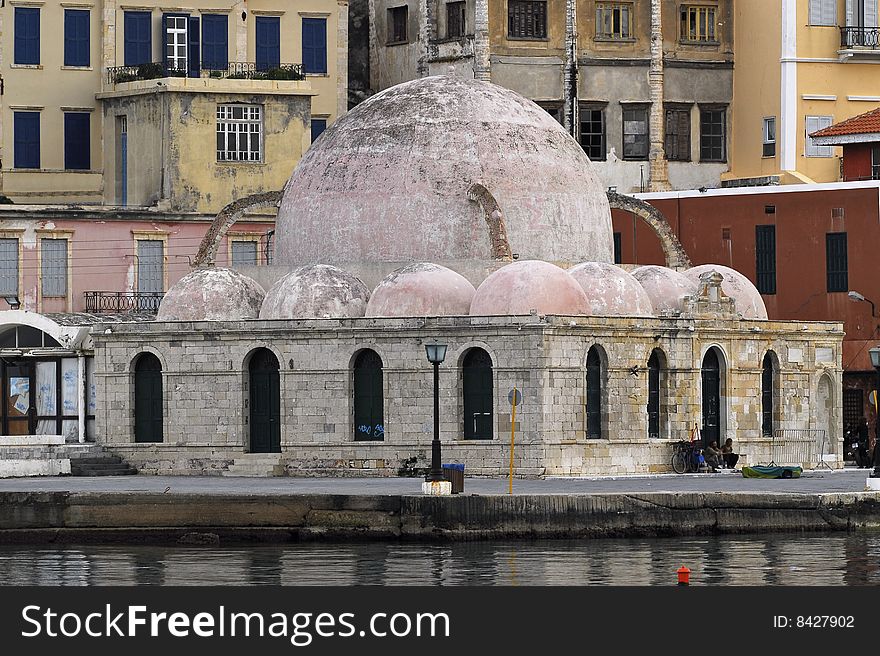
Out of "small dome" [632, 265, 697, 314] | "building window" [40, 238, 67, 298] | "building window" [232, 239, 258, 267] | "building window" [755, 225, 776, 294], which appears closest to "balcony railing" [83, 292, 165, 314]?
"building window" [40, 238, 67, 298]

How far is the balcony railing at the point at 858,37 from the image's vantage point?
64688mm

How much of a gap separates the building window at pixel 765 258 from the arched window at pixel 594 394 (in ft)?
41.3

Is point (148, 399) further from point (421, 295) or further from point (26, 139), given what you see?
point (26, 139)

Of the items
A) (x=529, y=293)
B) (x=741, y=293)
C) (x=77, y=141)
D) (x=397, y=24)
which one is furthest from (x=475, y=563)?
(x=397, y=24)

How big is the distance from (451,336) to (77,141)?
792 inches

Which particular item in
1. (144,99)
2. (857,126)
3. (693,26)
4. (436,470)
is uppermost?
(693,26)

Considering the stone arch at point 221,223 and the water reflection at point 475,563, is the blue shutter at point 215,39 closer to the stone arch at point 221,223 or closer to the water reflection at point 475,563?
the stone arch at point 221,223

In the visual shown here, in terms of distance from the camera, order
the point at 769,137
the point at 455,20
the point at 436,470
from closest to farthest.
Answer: the point at 436,470 → the point at 769,137 → the point at 455,20

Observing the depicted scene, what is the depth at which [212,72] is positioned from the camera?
60.3 m

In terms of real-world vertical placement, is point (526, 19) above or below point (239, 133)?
above

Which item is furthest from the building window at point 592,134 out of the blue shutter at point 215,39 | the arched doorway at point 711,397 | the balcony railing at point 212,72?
the arched doorway at point 711,397

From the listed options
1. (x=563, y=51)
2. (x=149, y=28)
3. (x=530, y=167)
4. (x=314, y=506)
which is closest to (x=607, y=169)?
(x=563, y=51)

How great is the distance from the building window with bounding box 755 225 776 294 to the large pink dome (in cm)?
870

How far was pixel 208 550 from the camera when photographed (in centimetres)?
3606
